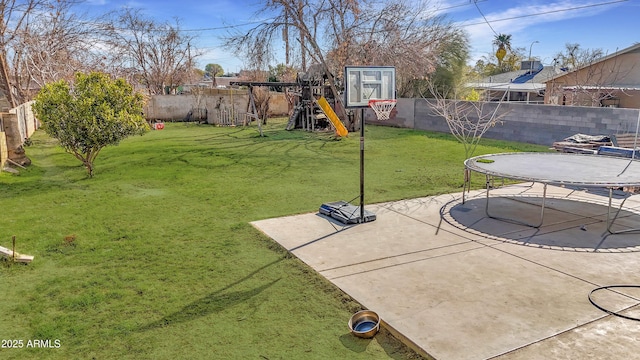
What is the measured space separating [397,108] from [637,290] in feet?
48.2

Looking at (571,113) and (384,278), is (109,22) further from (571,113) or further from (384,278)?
(384,278)

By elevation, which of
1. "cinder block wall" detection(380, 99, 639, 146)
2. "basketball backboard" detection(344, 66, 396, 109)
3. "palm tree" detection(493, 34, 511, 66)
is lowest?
"cinder block wall" detection(380, 99, 639, 146)

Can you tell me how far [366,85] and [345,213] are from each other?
1.63 m

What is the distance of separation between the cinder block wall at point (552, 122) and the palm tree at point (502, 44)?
106 feet

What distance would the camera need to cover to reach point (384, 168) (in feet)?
30.6

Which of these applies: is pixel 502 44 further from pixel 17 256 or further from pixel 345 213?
pixel 17 256

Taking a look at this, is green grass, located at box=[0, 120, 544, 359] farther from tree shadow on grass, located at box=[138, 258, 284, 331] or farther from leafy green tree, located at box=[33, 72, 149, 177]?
leafy green tree, located at box=[33, 72, 149, 177]

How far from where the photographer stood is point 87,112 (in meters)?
7.87

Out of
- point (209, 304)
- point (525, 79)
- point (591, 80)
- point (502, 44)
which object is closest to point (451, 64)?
point (591, 80)

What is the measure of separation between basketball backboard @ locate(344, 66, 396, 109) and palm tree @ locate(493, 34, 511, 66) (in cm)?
4276

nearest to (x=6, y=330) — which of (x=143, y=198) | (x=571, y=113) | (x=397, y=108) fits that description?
(x=143, y=198)

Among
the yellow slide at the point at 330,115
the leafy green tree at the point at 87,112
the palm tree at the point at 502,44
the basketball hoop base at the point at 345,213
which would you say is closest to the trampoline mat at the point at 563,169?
the basketball hoop base at the point at 345,213

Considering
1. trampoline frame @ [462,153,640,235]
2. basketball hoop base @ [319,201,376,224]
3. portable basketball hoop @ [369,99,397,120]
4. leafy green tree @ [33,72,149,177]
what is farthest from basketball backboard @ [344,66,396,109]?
leafy green tree @ [33,72,149,177]

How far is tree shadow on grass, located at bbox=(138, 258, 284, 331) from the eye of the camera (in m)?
3.19
